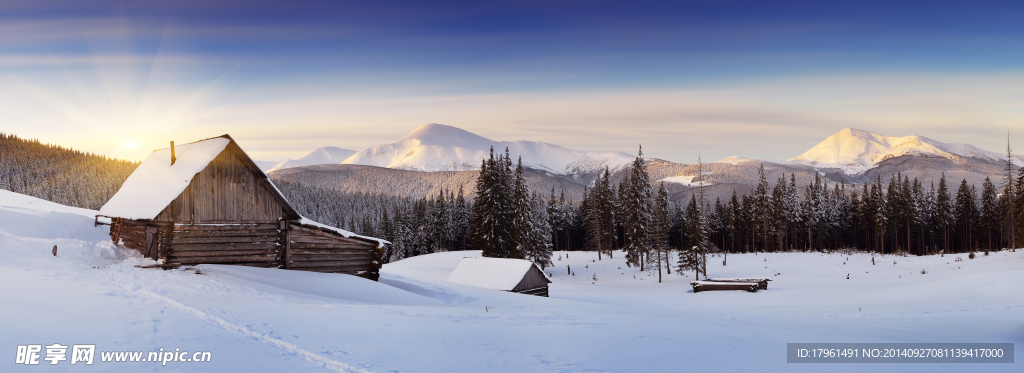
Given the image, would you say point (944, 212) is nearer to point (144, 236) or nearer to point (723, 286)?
point (723, 286)

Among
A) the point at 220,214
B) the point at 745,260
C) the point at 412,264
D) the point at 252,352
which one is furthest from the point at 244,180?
the point at 745,260

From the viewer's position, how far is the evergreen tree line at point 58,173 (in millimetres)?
120188

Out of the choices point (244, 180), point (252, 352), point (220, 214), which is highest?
point (244, 180)

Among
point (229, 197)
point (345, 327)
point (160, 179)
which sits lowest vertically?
point (345, 327)

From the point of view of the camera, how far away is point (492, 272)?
35.1m

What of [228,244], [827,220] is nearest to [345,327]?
[228,244]

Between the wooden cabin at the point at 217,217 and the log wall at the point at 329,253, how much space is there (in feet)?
0.14

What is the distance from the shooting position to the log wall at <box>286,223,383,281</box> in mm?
22531

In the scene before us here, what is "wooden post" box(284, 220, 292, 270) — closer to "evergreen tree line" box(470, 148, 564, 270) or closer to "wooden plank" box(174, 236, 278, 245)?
"wooden plank" box(174, 236, 278, 245)

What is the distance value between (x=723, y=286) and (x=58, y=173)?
560ft

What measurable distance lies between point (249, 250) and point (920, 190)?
340ft

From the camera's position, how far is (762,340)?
9.86 metres

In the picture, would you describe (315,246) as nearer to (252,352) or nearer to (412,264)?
(252,352)

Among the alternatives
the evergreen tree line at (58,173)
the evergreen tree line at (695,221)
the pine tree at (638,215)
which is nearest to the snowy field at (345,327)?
the evergreen tree line at (695,221)
